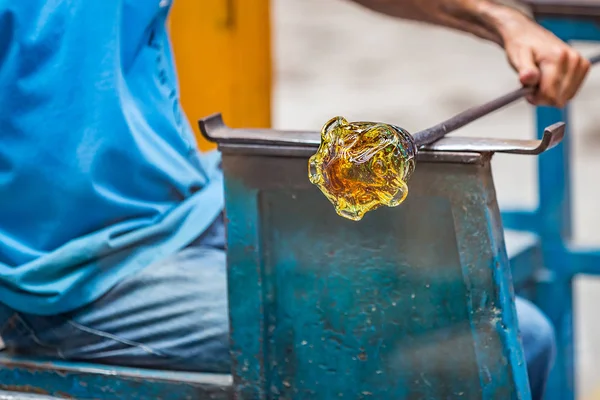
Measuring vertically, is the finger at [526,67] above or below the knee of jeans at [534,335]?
above

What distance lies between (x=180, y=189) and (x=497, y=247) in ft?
1.94

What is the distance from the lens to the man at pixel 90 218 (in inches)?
58.0

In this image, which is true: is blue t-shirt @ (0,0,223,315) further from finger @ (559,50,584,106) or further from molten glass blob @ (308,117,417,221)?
finger @ (559,50,584,106)

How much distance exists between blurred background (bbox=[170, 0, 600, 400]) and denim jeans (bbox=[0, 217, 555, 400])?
1.02 metres

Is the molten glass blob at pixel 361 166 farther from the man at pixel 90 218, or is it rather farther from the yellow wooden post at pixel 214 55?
the yellow wooden post at pixel 214 55

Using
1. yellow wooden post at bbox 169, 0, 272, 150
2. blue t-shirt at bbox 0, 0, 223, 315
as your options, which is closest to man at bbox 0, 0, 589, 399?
blue t-shirt at bbox 0, 0, 223, 315

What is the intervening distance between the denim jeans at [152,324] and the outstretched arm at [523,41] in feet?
1.95

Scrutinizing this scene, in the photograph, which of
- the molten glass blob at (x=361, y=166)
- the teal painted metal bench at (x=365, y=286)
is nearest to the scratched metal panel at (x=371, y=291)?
the teal painted metal bench at (x=365, y=286)

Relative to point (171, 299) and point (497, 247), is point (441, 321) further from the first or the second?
point (171, 299)

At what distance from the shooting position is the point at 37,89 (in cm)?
148

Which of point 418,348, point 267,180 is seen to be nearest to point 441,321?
point 418,348

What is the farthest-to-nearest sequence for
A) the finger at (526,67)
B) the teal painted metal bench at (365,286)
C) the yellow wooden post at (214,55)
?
the yellow wooden post at (214,55), the finger at (526,67), the teal painted metal bench at (365,286)

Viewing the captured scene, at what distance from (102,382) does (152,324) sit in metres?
0.11

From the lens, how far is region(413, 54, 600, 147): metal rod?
1.22 metres
